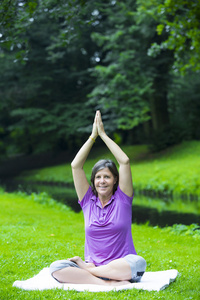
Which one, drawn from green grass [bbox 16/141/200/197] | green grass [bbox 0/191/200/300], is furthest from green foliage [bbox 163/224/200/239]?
green grass [bbox 16/141/200/197]

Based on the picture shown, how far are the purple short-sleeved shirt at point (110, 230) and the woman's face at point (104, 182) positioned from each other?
9cm

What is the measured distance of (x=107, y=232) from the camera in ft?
15.0

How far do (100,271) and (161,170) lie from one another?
15.4 m

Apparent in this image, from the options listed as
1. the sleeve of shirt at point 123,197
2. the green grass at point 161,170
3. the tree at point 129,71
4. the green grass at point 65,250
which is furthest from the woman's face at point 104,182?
the tree at point 129,71

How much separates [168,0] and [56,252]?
333 inches

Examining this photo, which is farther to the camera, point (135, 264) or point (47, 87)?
point (47, 87)

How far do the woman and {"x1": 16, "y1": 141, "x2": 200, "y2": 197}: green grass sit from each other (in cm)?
1131

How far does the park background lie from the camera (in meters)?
7.35

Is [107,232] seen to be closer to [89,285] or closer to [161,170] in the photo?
[89,285]

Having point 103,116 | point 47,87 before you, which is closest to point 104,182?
point 103,116

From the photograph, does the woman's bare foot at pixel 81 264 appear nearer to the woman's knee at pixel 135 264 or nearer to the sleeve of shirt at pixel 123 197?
the woman's knee at pixel 135 264

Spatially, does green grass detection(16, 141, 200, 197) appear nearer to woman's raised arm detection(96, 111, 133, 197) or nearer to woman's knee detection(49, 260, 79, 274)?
woman's raised arm detection(96, 111, 133, 197)

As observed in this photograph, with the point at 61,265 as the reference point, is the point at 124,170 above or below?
above

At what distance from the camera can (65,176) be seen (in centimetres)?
2402
